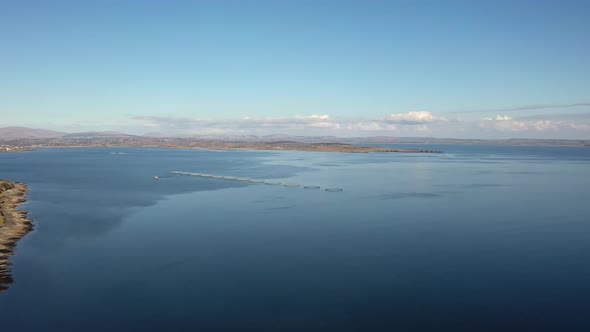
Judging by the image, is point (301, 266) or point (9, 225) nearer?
point (301, 266)

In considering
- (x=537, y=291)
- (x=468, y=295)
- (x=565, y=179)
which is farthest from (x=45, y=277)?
(x=565, y=179)

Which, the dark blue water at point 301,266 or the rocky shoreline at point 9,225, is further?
the rocky shoreline at point 9,225

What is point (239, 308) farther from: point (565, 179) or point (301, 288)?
point (565, 179)

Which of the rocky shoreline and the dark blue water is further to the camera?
the rocky shoreline

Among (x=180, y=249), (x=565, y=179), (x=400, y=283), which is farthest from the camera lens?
(x=565, y=179)
